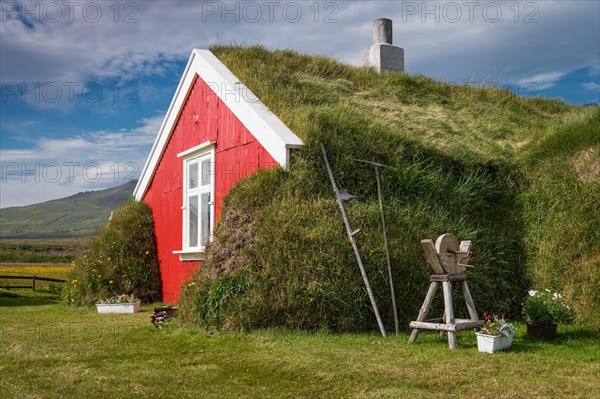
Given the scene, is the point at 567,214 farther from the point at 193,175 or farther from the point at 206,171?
the point at 193,175

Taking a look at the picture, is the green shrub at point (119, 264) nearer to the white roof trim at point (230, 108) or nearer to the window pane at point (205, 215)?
the white roof trim at point (230, 108)

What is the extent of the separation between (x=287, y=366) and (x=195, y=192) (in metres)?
6.95

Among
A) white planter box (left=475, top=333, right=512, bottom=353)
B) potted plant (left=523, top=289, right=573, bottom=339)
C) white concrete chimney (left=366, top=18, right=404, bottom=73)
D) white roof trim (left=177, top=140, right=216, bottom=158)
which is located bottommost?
white planter box (left=475, top=333, right=512, bottom=353)

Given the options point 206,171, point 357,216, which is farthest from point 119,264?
point 357,216

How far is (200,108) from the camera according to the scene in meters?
13.3

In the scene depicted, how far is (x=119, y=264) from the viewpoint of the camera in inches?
575

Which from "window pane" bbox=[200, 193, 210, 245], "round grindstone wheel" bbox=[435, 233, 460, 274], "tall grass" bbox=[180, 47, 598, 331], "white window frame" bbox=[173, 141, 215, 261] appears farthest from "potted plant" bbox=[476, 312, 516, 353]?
"window pane" bbox=[200, 193, 210, 245]

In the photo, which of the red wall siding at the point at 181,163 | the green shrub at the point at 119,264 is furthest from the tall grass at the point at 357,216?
the green shrub at the point at 119,264

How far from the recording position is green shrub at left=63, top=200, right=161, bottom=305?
571 inches

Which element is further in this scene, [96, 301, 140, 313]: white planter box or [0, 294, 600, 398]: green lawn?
[96, 301, 140, 313]: white planter box

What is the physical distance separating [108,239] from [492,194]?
8.64 metres

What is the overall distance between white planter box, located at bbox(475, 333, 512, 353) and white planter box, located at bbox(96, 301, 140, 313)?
7829 millimetres

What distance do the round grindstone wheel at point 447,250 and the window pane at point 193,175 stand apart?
6.74m

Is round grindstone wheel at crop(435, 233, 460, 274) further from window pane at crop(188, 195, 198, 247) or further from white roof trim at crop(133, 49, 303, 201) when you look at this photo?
window pane at crop(188, 195, 198, 247)
